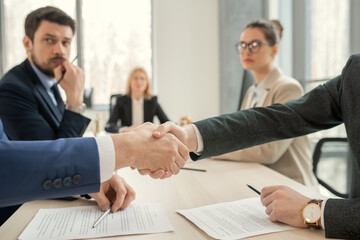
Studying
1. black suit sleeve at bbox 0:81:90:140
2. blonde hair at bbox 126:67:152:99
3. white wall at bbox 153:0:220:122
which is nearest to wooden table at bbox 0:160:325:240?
black suit sleeve at bbox 0:81:90:140

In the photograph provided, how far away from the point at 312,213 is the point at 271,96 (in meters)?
1.29

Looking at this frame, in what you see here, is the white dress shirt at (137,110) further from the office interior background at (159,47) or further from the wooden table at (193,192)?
the wooden table at (193,192)

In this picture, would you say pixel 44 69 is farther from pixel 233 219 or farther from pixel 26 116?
pixel 233 219

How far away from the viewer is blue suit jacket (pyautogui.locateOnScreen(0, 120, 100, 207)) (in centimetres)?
77

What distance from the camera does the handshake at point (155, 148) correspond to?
3.25ft

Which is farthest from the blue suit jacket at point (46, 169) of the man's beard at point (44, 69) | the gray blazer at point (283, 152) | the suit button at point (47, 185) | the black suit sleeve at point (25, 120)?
the man's beard at point (44, 69)

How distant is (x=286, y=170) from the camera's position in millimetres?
1912

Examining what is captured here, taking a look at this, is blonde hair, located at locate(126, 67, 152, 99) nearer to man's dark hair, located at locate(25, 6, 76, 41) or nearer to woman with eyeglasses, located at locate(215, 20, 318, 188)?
woman with eyeglasses, located at locate(215, 20, 318, 188)

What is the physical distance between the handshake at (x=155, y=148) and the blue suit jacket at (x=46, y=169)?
12 cm

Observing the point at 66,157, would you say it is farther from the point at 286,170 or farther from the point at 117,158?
the point at 286,170

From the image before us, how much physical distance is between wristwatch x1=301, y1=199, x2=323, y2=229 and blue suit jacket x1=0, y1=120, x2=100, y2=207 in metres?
0.55

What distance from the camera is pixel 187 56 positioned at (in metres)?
5.50

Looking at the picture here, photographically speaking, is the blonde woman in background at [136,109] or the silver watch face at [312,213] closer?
the silver watch face at [312,213]

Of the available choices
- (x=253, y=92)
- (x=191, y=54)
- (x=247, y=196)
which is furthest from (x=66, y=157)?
(x=191, y=54)
